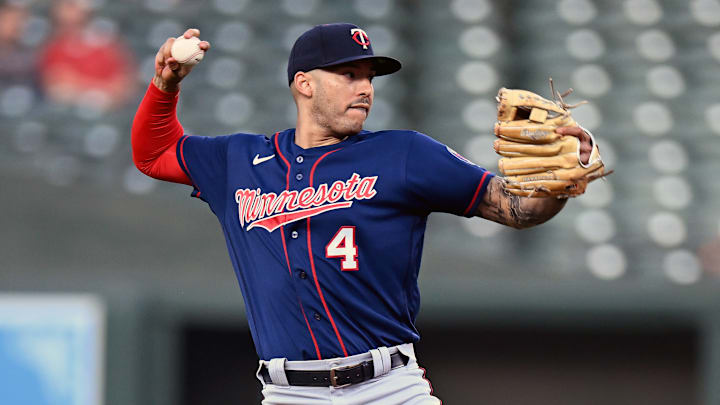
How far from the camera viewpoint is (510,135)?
2.39 metres

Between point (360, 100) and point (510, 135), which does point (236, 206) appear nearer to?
point (360, 100)

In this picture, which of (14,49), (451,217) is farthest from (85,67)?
(451,217)

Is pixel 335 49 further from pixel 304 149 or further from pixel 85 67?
pixel 85 67

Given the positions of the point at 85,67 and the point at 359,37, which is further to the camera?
the point at 85,67

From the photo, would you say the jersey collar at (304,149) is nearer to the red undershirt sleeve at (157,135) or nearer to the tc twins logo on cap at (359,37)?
the tc twins logo on cap at (359,37)

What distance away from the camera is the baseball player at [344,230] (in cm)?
251

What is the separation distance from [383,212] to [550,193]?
443mm

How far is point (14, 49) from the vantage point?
670 centimetres

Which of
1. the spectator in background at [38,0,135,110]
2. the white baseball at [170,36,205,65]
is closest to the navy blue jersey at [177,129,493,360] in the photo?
the white baseball at [170,36,205,65]

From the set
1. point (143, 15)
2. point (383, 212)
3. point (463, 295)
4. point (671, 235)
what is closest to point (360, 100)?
point (383, 212)

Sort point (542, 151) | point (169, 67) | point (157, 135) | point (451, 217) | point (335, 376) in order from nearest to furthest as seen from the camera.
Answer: point (542, 151) < point (335, 376) < point (169, 67) < point (157, 135) < point (451, 217)

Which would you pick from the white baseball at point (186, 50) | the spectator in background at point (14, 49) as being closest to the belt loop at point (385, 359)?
the white baseball at point (186, 50)

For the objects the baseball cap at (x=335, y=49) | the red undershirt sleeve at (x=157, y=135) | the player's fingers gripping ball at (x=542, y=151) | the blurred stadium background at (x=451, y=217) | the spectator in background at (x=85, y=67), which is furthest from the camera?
the spectator in background at (x=85, y=67)

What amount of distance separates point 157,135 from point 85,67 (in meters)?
3.85
